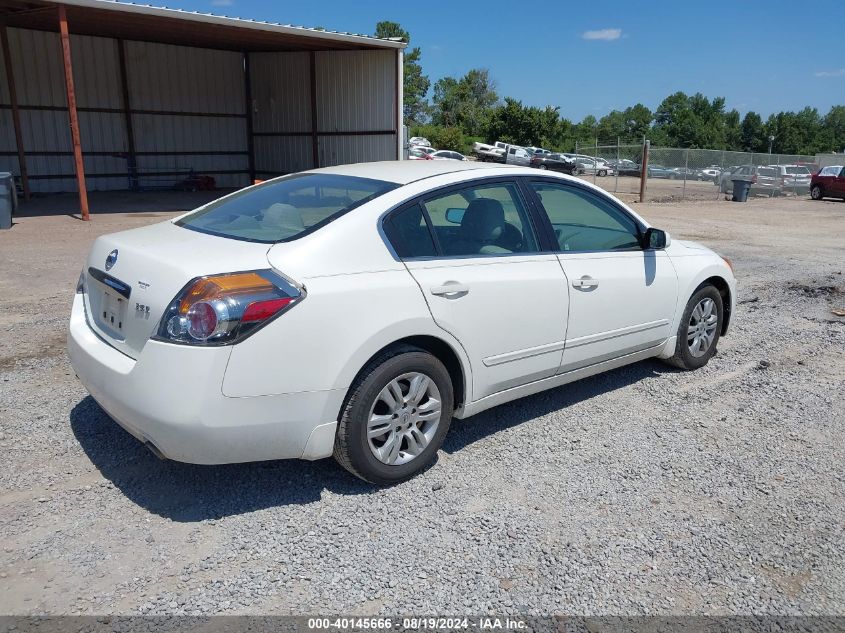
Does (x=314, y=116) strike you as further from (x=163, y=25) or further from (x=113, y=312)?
(x=113, y=312)

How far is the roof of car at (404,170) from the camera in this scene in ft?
12.8

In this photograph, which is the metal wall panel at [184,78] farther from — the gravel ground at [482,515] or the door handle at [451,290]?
the door handle at [451,290]

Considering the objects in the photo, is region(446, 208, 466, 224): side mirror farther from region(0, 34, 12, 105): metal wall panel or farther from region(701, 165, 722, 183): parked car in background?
A: region(701, 165, 722, 183): parked car in background

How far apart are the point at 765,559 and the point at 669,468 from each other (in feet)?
2.82

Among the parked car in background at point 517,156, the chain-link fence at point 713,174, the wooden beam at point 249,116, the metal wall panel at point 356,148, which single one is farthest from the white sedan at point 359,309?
the parked car in background at point 517,156

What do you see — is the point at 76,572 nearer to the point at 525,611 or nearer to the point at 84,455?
the point at 84,455

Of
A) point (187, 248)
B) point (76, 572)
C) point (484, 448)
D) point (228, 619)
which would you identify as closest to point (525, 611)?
point (228, 619)

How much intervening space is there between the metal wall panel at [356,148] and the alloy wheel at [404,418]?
18.3 m

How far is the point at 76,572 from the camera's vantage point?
279 centimetres

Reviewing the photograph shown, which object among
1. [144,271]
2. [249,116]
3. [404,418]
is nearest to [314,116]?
[249,116]

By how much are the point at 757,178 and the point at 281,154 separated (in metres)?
20.9

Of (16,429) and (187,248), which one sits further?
(16,429)

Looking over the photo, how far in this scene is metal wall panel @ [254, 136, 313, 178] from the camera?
2448 centimetres

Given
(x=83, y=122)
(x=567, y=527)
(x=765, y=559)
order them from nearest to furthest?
(x=765, y=559), (x=567, y=527), (x=83, y=122)
